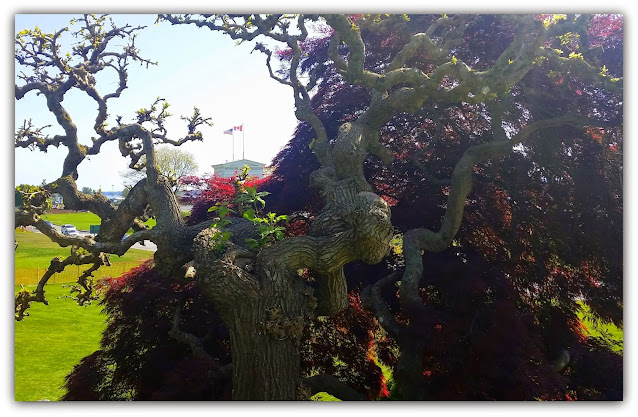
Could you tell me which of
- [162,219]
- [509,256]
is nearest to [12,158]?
[162,219]

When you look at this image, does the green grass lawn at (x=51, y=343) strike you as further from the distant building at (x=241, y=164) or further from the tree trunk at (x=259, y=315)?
the distant building at (x=241, y=164)

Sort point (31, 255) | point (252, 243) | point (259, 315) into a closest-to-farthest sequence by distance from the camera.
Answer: point (259, 315)
point (252, 243)
point (31, 255)

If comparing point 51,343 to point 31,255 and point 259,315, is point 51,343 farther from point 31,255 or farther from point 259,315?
point 259,315

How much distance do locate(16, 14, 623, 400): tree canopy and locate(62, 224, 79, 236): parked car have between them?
220 mm

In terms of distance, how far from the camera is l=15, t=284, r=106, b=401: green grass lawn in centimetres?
283

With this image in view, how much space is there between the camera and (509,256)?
3238 millimetres

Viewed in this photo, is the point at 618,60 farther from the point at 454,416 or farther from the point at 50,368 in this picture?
the point at 50,368

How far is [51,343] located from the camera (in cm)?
324

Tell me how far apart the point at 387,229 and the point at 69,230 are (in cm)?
230

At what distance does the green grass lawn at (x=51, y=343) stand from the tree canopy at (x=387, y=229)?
0.20 m

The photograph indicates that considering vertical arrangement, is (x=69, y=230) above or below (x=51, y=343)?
above

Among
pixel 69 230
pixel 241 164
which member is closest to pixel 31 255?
pixel 69 230

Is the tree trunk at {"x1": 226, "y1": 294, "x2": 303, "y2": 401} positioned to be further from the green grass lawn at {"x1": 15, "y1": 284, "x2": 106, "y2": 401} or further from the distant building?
the distant building

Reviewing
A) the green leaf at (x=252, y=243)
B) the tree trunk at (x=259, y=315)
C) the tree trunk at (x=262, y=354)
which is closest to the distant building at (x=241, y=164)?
the green leaf at (x=252, y=243)
